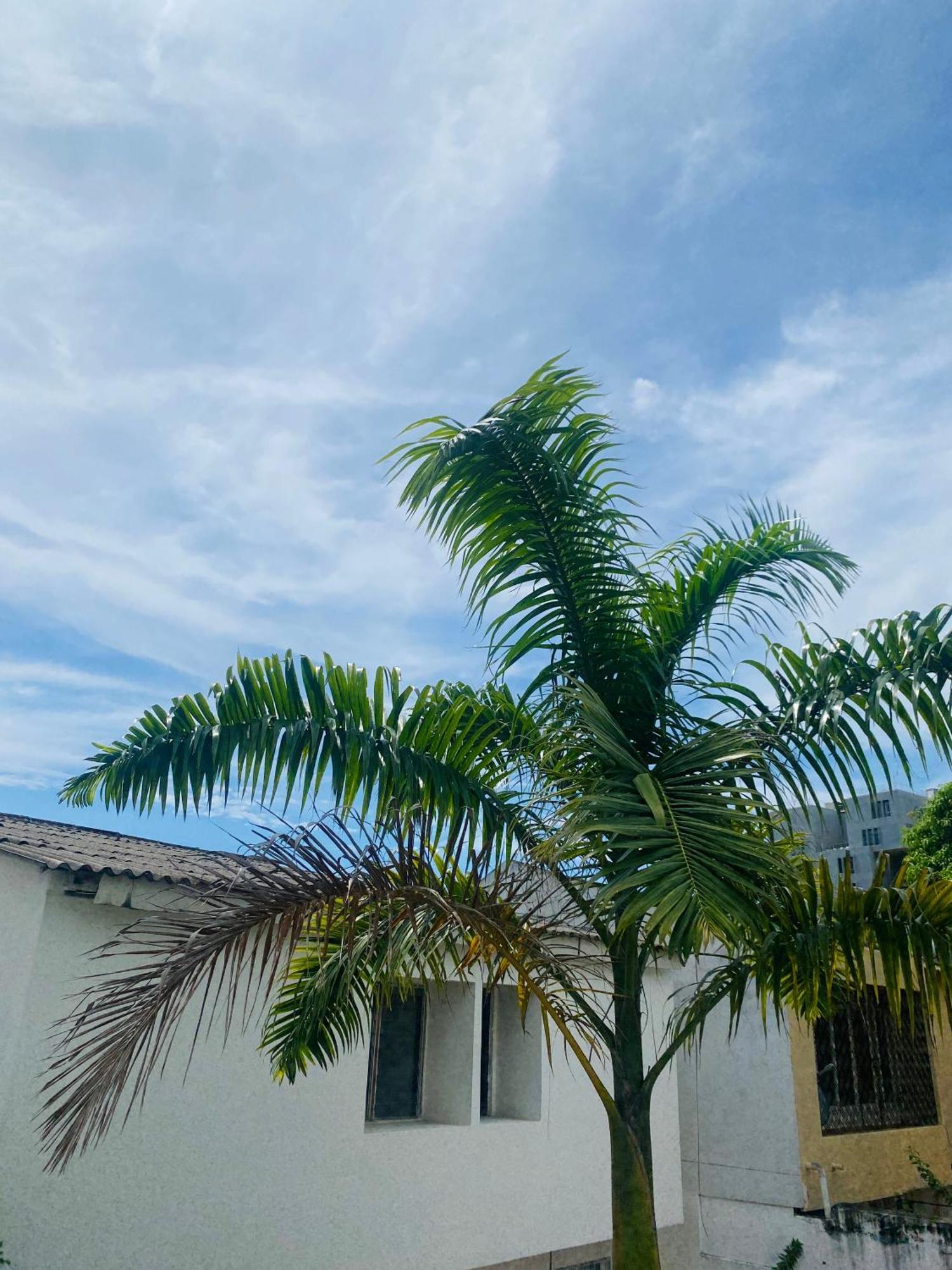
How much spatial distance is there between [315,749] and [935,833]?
14795 millimetres

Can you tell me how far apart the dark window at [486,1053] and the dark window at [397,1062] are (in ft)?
2.60

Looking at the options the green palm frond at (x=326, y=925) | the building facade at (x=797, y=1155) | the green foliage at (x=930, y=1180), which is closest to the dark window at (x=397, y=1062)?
the building facade at (x=797, y=1155)

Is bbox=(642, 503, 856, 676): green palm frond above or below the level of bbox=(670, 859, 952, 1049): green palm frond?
above

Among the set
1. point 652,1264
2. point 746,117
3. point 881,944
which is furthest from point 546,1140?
point 746,117

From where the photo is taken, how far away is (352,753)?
549 centimetres

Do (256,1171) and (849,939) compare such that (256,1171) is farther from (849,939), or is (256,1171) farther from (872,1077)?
(872,1077)

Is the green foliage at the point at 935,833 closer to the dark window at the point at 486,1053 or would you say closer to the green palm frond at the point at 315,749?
the dark window at the point at 486,1053

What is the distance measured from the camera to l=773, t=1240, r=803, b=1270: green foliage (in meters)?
10.6

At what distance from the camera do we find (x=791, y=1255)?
10.6 metres

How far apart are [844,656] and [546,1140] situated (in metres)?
6.50

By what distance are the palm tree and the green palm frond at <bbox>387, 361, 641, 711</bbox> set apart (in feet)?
0.05

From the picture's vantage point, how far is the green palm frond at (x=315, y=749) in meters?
5.37

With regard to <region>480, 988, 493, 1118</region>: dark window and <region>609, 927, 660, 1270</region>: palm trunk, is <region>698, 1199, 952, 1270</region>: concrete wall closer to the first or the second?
<region>480, 988, 493, 1118</region>: dark window

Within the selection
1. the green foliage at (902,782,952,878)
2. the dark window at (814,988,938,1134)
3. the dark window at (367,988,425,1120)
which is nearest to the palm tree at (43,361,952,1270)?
the dark window at (367,988,425,1120)
